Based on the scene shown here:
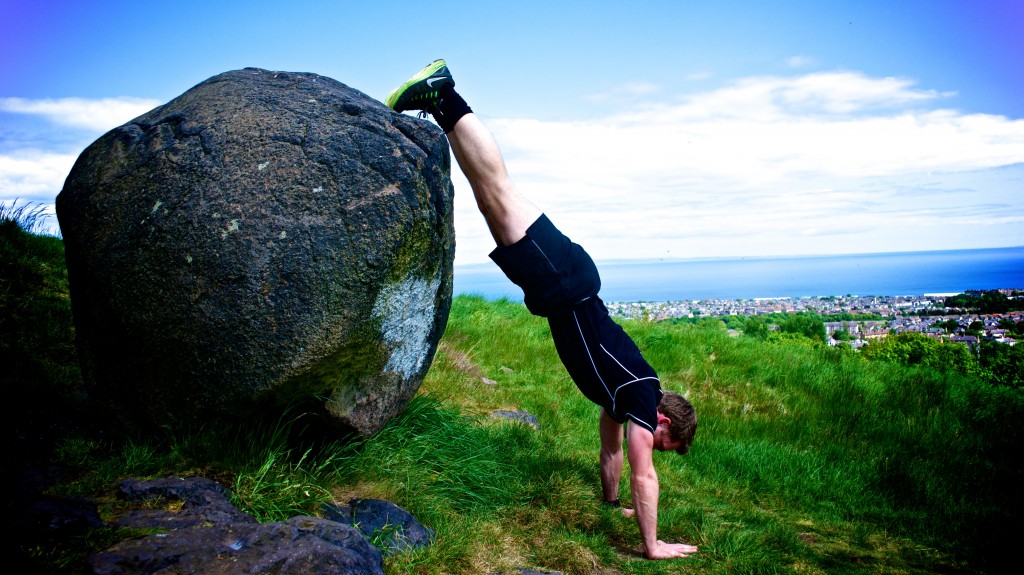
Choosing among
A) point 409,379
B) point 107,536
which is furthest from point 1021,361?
point 107,536

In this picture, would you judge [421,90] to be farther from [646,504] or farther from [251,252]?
[646,504]

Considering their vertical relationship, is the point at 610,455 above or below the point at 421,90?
below

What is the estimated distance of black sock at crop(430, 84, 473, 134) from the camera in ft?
16.5

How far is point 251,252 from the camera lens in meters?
4.06

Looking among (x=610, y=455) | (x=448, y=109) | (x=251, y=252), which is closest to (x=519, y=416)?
(x=610, y=455)

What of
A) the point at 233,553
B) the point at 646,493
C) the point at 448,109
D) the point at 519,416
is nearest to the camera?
the point at 233,553

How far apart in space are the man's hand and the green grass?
97mm

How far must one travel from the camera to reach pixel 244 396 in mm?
4215

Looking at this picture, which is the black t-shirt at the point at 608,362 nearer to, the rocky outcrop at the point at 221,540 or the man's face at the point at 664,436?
the man's face at the point at 664,436

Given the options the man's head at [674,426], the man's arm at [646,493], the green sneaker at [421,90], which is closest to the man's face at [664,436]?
the man's head at [674,426]

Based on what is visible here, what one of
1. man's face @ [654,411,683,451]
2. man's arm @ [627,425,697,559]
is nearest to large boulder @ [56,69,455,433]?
man's arm @ [627,425,697,559]

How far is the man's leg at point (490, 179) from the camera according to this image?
4.99 meters

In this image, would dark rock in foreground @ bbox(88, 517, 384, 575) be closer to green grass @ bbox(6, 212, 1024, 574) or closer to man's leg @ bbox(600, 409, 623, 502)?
green grass @ bbox(6, 212, 1024, 574)

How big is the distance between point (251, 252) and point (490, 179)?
1.84m
